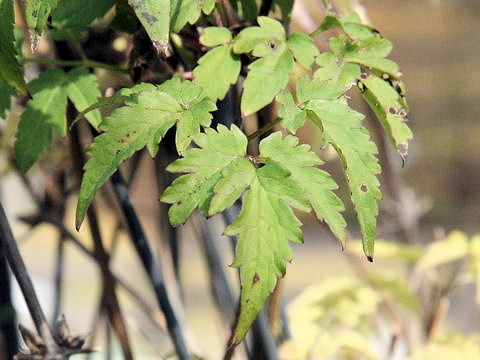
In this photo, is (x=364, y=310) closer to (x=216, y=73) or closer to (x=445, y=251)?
(x=445, y=251)

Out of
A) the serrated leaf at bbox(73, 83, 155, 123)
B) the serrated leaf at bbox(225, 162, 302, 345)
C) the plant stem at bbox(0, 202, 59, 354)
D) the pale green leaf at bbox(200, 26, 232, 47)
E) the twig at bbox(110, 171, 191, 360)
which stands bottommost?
the twig at bbox(110, 171, 191, 360)

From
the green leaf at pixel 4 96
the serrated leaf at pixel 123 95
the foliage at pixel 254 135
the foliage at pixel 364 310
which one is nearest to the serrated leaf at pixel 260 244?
the foliage at pixel 254 135

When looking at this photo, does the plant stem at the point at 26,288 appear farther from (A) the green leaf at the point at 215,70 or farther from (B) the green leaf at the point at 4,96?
(A) the green leaf at the point at 215,70

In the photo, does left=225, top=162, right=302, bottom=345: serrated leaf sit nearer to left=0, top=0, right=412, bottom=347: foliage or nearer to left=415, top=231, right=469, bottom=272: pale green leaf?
left=0, top=0, right=412, bottom=347: foliage

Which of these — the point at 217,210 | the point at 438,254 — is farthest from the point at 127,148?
the point at 438,254

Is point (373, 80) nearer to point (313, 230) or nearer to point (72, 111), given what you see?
point (72, 111)

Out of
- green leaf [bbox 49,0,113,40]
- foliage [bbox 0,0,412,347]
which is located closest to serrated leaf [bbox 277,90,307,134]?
foliage [bbox 0,0,412,347]

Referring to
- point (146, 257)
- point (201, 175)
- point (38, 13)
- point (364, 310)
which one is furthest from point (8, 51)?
point (364, 310)
